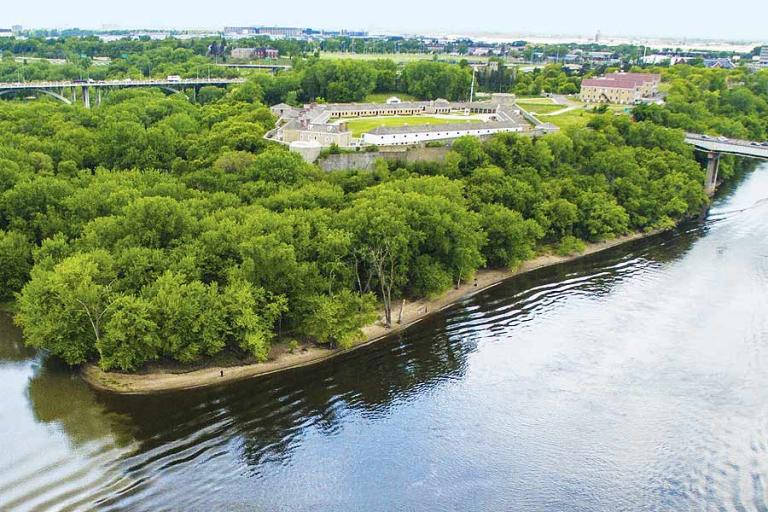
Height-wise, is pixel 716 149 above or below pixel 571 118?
below

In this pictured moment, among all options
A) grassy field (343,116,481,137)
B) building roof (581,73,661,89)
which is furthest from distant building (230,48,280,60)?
grassy field (343,116,481,137)

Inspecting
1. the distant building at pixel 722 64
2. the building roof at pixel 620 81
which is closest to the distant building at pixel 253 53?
the building roof at pixel 620 81

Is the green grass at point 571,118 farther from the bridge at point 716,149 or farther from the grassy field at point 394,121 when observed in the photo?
the bridge at point 716,149

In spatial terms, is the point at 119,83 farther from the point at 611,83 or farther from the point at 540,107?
the point at 611,83

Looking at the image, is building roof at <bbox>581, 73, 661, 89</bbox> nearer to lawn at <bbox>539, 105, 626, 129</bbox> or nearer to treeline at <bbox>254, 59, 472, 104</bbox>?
lawn at <bbox>539, 105, 626, 129</bbox>

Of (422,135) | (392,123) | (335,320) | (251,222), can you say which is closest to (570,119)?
(392,123)
